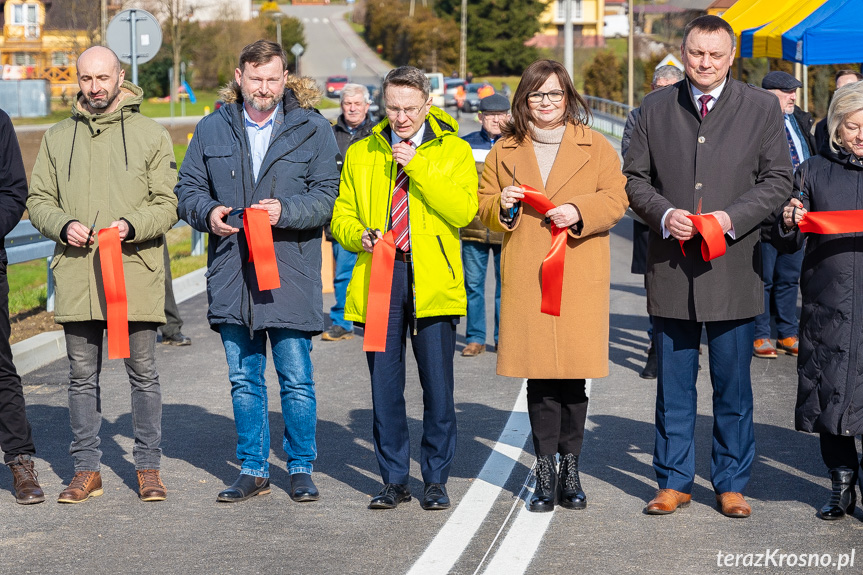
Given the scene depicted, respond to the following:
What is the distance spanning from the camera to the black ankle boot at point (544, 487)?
5.55 m

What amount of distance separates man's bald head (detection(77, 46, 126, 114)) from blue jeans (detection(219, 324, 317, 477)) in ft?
4.25

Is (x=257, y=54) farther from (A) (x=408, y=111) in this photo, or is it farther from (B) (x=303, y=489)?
Result: (B) (x=303, y=489)

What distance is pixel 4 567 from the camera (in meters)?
4.83

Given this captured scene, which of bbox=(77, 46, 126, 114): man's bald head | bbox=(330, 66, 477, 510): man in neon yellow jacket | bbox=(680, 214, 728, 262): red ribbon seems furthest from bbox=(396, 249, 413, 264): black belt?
bbox=(77, 46, 126, 114): man's bald head

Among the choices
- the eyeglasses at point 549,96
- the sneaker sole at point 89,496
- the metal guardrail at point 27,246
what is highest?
the eyeglasses at point 549,96

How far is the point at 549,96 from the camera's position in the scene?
5.44m

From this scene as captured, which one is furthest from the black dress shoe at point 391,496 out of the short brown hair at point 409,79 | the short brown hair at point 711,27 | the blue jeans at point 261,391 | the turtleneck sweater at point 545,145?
the short brown hair at point 711,27

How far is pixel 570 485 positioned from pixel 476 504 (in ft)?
1.56

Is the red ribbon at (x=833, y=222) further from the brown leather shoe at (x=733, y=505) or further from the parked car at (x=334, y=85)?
the parked car at (x=334, y=85)

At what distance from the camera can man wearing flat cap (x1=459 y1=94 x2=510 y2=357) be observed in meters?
9.97

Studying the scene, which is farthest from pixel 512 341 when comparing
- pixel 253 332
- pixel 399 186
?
pixel 253 332

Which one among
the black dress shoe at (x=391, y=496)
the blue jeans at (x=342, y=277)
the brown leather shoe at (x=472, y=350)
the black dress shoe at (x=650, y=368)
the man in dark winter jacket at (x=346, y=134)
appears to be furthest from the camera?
the blue jeans at (x=342, y=277)

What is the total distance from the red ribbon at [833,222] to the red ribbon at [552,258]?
45.5 inches

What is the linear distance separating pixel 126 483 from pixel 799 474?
11.8ft
